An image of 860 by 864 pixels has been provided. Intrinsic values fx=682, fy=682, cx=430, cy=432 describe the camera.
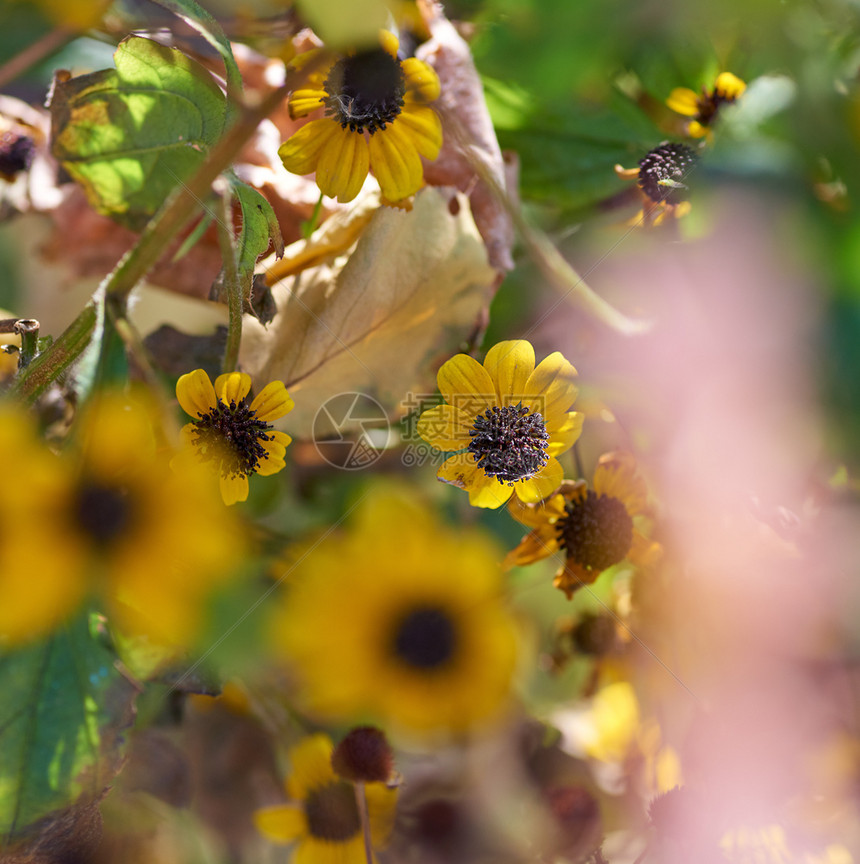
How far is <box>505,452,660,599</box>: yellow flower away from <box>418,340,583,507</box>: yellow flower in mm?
61

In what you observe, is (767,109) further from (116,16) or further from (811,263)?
(116,16)

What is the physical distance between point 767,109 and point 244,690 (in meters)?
0.60

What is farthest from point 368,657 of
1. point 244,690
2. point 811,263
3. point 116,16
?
point 116,16

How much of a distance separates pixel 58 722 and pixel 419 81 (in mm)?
459

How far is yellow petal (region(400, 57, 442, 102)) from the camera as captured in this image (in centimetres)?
41

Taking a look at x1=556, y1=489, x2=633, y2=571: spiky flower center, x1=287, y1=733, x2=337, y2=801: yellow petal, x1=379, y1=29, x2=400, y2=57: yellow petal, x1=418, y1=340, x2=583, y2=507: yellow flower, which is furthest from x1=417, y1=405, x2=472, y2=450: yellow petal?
x1=287, y1=733, x2=337, y2=801: yellow petal

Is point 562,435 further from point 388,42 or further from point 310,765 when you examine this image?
point 310,765

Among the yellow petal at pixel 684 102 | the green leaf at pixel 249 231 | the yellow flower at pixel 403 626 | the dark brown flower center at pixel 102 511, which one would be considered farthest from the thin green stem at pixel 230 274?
the yellow petal at pixel 684 102

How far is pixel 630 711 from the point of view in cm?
72

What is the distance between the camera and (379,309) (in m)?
0.48

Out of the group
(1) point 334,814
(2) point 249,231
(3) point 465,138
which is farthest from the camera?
(1) point 334,814

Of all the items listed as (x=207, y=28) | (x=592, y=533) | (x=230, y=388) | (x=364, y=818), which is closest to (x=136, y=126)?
(x=207, y=28)

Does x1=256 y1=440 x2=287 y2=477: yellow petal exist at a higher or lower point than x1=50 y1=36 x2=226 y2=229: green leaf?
lower

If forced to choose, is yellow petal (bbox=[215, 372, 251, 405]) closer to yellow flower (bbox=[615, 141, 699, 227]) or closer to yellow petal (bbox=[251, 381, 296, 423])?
yellow petal (bbox=[251, 381, 296, 423])
